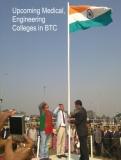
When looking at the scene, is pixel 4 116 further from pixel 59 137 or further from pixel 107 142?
pixel 107 142

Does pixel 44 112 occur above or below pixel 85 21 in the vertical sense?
below

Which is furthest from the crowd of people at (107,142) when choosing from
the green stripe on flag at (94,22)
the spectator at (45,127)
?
the spectator at (45,127)

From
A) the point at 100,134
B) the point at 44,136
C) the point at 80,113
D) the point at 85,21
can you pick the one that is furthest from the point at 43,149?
the point at 100,134

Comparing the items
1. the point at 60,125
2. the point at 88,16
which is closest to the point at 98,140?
the point at 88,16

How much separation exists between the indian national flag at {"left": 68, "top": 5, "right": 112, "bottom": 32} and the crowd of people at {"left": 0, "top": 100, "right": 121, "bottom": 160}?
10.1ft

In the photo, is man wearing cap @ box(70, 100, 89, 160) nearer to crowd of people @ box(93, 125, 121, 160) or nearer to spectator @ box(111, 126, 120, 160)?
crowd of people @ box(93, 125, 121, 160)

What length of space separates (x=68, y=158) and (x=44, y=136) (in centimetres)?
96

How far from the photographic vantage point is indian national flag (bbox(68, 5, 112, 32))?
17.8 m

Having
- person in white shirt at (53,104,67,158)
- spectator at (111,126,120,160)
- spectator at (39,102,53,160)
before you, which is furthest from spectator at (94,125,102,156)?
spectator at (39,102,53,160)

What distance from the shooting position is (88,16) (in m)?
18.1

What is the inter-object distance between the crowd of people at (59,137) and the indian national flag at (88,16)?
307cm

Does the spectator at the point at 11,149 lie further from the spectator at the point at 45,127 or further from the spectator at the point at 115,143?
the spectator at the point at 115,143

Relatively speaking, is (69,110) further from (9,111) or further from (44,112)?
(9,111)

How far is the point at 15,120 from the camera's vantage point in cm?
641
